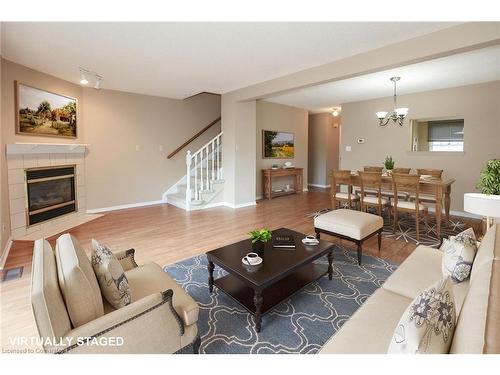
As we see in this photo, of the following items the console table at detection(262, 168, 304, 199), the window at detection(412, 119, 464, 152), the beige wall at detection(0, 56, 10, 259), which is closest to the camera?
the beige wall at detection(0, 56, 10, 259)

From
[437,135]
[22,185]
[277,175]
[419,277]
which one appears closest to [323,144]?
[277,175]

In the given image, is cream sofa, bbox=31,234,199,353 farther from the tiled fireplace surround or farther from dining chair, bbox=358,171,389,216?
dining chair, bbox=358,171,389,216

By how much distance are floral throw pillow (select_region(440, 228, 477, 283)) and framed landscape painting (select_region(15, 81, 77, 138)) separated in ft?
17.3

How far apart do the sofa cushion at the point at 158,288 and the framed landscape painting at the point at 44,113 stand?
3.51 meters

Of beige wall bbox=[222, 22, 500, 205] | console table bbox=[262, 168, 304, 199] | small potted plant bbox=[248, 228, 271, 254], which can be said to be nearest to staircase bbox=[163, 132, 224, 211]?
beige wall bbox=[222, 22, 500, 205]

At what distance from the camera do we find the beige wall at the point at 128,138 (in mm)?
5047

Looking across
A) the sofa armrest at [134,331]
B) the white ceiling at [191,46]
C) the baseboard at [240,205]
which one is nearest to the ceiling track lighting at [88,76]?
the white ceiling at [191,46]

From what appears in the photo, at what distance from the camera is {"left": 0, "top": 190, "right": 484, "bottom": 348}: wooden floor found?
2225 millimetres

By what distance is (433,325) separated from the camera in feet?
2.95

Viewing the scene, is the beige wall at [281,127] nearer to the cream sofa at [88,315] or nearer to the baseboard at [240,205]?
the baseboard at [240,205]

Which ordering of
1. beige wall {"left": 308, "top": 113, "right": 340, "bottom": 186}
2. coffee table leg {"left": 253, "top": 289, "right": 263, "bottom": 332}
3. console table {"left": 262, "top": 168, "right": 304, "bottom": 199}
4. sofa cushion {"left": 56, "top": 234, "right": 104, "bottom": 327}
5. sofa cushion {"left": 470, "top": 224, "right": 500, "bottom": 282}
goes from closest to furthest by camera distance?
sofa cushion {"left": 56, "top": 234, "right": 104, "bottom": 327}
sofa cushion {"left": 470, "top": 224, "right": 500, "bottom": 282}
coffee table leg {"left": 253, "top": 289, "right": 263, "bottom": 332}
console table {"left": 262, "top": 168, "right": 304, "bottom": 199}
beige wall {"left": 308, "top": 113, "right": 340, "bottom": 186}

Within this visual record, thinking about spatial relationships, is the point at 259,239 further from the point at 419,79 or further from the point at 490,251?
the point at 419,79

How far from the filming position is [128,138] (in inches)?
223
